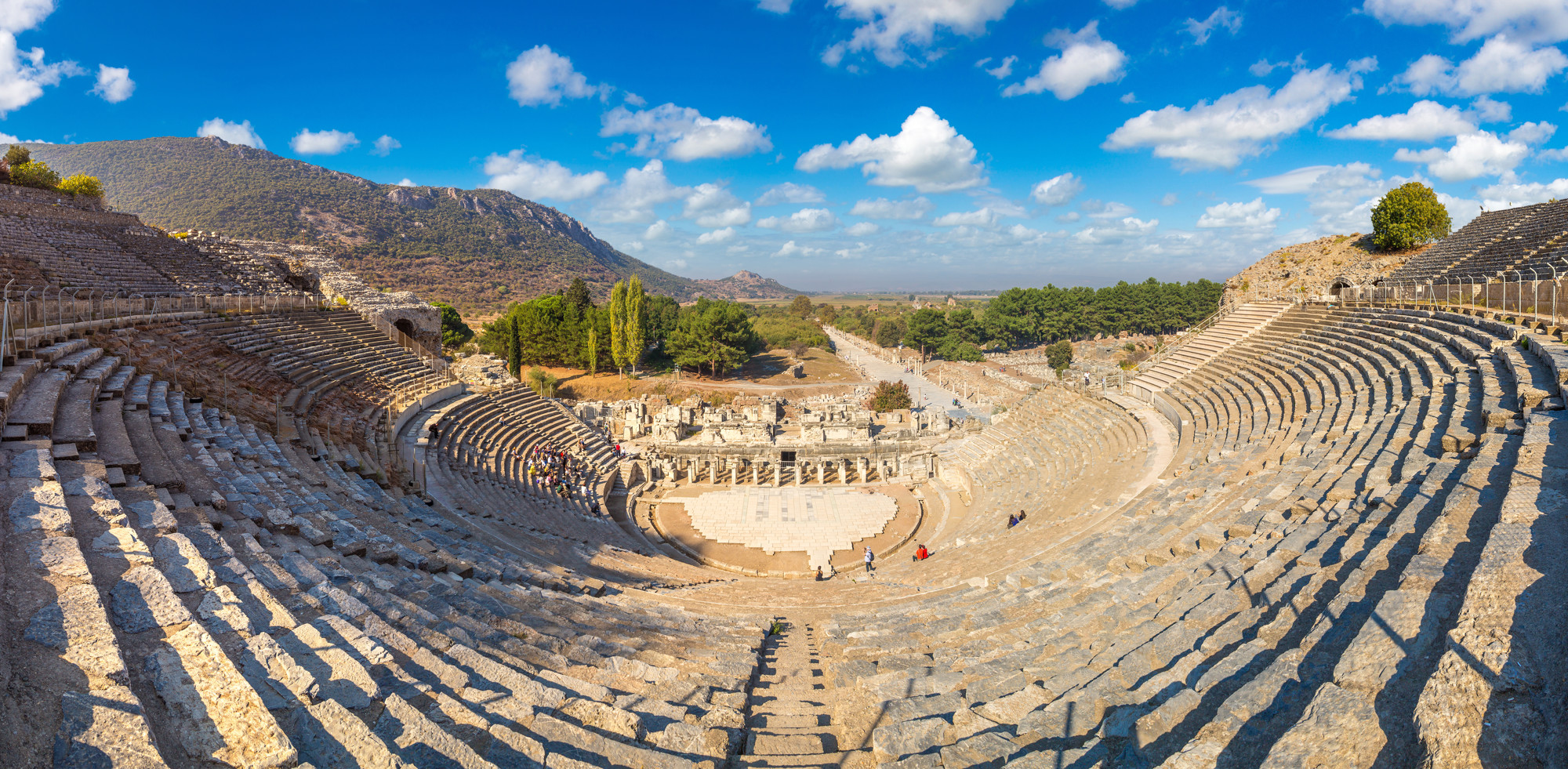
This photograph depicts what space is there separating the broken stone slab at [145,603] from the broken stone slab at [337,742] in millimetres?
1117

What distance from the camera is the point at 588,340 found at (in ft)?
151

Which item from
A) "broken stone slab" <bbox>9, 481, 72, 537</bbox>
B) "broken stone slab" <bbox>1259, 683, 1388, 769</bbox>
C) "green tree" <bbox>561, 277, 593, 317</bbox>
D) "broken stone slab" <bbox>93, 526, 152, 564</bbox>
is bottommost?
"broken stone slab" <bbox>1259, 683, 1388, 769</bbox>

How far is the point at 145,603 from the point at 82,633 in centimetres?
53

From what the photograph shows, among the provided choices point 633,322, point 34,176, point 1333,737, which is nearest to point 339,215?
point 34,176

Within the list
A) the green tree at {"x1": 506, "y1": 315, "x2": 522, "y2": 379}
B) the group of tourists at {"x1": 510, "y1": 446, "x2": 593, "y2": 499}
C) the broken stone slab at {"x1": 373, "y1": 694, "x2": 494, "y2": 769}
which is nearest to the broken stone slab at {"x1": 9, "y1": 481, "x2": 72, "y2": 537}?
the broken stone slab at {"x1": 373, "y1": 694, "x2": 494, "y2": 769}

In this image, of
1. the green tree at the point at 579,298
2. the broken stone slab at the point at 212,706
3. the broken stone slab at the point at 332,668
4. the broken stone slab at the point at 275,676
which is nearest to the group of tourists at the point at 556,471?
the broken stone slab at the point at 332,668

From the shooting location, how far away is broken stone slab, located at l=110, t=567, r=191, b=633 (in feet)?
11.1

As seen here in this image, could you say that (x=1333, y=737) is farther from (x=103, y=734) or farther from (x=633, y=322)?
(x=633, y=322)

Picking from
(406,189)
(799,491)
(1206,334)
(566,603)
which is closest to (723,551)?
(799,491)

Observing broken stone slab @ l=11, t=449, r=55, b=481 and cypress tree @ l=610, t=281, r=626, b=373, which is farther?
cypress tree @ l=610, t=281, r=626, b=373

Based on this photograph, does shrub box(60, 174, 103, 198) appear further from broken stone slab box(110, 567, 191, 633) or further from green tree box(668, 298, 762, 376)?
broken stone slab box(110, 567, 191, 633)

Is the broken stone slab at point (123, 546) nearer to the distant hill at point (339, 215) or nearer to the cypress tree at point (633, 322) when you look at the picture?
the cypress tree at point (633, 322)

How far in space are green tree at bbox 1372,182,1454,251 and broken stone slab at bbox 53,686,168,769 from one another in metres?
44.5

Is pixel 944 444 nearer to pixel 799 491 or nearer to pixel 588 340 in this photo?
pixel 799 491
